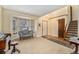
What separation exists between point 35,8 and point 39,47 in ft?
3.65

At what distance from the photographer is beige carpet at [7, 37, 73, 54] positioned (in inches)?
103

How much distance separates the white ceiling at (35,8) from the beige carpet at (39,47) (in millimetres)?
805

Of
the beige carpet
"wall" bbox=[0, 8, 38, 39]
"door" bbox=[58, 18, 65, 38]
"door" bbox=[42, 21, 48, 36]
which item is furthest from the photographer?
"door" bbox=[42, 21, 48, 36]

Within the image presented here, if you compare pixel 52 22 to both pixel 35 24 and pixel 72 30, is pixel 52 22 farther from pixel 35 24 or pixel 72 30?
pixel 72 30

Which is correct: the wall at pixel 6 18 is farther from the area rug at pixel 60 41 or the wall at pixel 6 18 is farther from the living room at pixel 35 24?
the area rug at pixel 60 41

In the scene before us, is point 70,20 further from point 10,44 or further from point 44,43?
point 10,44

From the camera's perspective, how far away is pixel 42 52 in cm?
264

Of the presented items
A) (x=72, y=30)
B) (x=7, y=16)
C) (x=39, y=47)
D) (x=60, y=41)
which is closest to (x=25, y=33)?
(x=39, y=47)

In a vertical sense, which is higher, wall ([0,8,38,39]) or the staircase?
wall ([0,8,38,39])

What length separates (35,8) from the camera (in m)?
2.76

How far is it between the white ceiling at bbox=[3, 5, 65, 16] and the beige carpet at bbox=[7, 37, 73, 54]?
0.80m

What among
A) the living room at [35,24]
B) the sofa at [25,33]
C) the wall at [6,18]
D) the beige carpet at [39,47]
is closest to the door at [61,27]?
the living room at [35,24]

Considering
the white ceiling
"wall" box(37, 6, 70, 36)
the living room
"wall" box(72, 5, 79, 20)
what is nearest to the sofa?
the living room

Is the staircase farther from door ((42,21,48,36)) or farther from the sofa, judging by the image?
the sofa
